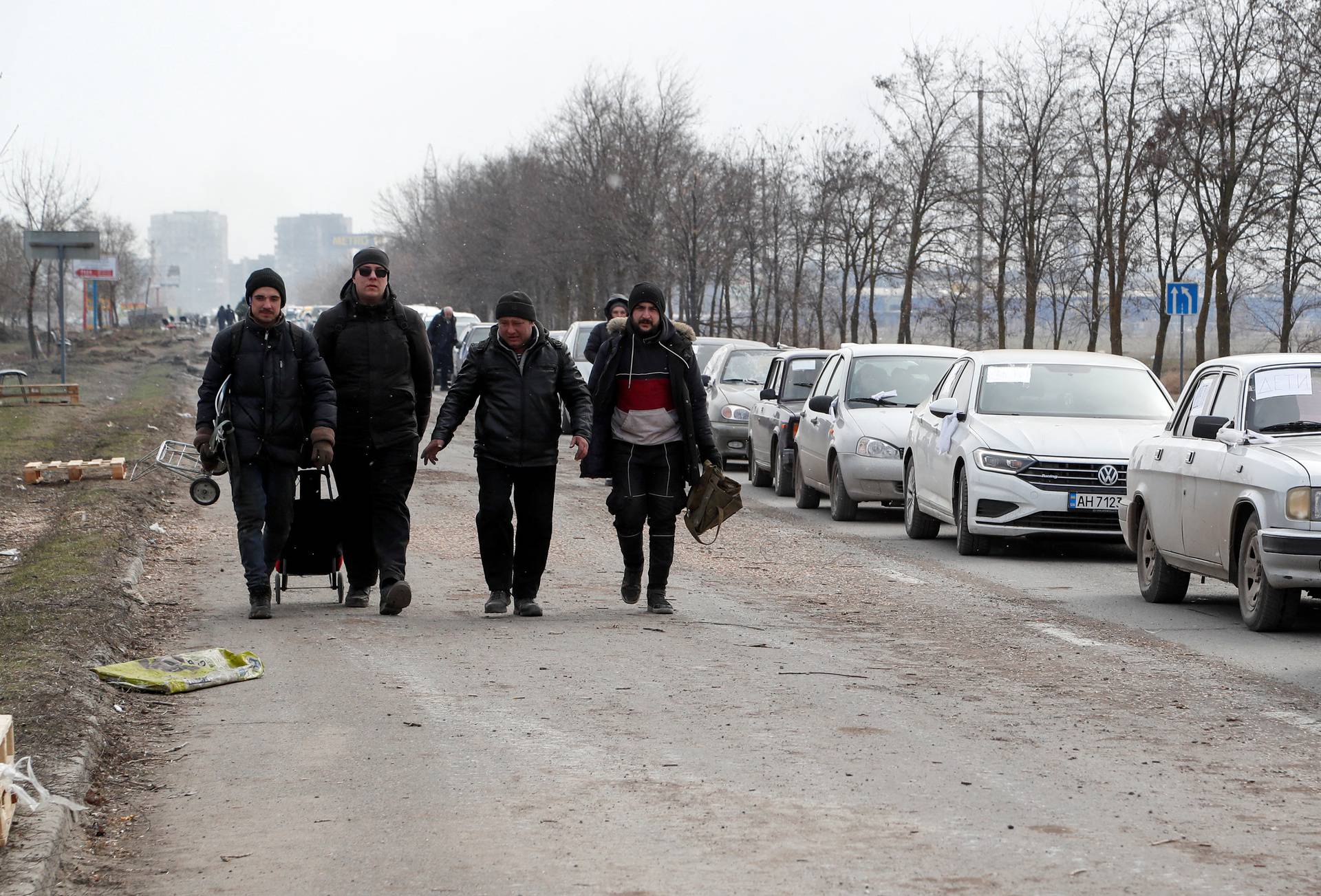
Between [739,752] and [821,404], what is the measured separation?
10.8 m

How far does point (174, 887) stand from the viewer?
4.82 m

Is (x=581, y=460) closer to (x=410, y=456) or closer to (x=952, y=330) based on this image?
(x=410, y=456)

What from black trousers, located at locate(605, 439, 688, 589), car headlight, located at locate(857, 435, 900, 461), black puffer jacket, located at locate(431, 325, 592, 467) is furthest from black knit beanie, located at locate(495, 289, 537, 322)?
car headlight, located at locate(857, 435, 900, 461)

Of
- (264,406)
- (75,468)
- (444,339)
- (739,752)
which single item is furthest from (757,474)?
(444,339)

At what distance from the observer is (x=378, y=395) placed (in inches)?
398

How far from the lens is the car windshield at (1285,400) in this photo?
10.0 m

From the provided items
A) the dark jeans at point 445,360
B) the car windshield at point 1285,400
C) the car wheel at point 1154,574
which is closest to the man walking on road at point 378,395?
the car wheel at point 1154,574

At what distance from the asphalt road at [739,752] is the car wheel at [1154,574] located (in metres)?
0.28

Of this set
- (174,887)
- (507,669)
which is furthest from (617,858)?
(507,669)

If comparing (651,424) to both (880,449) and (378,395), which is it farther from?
(880,449)

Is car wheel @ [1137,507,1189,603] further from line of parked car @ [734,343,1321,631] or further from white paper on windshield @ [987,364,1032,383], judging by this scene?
white paper on windshield @ [987,364,1032,383]

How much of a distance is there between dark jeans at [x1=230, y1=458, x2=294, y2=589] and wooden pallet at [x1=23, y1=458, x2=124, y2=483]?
964 centimetres

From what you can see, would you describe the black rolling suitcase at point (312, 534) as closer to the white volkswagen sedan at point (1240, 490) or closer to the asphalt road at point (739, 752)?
the asphalt road at point (739, 752)

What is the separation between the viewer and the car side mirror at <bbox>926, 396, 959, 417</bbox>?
1445 centimetres
